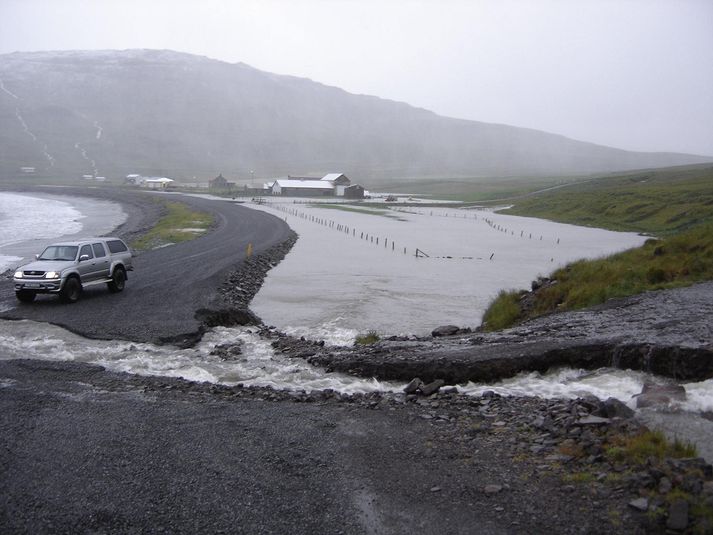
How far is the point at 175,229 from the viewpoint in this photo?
192 ft

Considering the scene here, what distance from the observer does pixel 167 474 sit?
857 cm

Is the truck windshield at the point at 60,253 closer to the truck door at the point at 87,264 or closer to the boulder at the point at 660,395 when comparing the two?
the truck door at the point at 87,264

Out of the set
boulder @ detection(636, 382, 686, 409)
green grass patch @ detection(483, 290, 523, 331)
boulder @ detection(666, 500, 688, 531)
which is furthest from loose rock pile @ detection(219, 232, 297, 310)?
boulder @ detection(666, 500, 688, 531)

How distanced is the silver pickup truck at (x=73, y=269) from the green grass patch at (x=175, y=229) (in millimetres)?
19769

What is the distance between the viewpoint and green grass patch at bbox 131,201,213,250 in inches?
1847

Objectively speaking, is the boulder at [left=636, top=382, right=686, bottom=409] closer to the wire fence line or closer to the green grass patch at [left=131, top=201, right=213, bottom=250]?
the wire fence line

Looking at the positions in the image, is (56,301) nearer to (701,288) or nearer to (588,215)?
(701,288)

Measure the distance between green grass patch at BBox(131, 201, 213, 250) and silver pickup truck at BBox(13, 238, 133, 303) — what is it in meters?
19.8

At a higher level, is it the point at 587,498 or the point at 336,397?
the point at 587,498

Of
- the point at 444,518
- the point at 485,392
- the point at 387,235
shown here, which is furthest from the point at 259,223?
the point at 444,518

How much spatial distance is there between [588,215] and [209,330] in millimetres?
78333

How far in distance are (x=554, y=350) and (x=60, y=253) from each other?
1805 cm

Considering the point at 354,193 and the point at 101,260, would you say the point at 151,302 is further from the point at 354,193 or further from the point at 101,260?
the point at 354,193

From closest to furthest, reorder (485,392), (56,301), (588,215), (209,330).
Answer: (485,392), (209,330), (56,301), (588,215)
